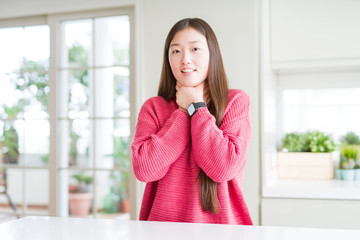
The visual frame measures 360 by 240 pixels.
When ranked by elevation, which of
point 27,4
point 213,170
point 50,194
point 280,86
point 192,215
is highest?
point 27,4

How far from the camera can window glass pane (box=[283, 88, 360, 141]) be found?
8.52 ft

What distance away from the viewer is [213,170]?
114 cm

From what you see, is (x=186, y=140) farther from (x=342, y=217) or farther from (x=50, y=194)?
(x=50, y=194)

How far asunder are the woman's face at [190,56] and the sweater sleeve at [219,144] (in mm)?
126

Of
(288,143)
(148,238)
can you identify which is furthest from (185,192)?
(288,143)

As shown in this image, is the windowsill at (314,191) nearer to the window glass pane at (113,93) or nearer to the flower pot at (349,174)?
the flower pot at (349,174)

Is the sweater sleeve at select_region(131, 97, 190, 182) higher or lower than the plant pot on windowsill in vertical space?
higher

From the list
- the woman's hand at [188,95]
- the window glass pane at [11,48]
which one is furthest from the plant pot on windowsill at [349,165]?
the window glass pane at [11,48]

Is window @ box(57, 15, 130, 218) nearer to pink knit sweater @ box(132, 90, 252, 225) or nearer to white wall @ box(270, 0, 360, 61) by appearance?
white wall @ box(270, 0, 360, 61)

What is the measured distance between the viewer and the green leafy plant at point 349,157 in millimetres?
2406

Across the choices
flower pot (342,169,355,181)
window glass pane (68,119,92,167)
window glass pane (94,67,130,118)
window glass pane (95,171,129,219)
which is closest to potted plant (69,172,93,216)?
window glass pane (95,171,129,219)

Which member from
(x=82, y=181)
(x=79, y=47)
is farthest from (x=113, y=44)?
(x=82, y=181)

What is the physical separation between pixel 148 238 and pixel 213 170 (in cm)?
38

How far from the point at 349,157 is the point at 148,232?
1.92 metres
